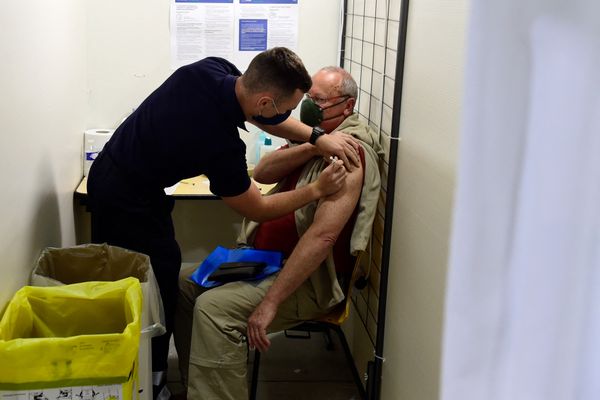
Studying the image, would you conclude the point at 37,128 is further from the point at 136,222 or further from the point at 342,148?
the point at 342,148

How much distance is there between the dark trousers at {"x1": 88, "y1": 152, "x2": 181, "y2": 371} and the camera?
2211 mm

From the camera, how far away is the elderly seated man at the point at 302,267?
220 centimetres

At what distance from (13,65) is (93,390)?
3.20 ft

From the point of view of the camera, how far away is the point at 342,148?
2223 millimetres

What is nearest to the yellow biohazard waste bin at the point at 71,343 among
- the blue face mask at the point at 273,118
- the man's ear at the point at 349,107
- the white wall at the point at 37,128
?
the white wall at the point at 37,128

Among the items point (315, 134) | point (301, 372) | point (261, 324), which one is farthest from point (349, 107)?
point (301, 372)

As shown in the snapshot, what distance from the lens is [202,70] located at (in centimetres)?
211

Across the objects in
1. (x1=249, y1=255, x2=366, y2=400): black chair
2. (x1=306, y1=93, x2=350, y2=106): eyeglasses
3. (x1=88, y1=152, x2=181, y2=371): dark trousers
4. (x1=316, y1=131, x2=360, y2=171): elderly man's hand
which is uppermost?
(x1=306, y1=93, x2=350, y2=106): eyeglasses

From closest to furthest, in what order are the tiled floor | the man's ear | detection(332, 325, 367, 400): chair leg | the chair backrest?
the chair backrest, the man's ear, detection(332, 325, 367, 400): chair leg, the tiled floor

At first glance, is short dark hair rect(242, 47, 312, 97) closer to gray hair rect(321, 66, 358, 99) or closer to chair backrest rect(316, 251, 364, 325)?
gray hair rect(321, 66, 358, 99)

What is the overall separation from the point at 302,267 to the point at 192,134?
22.3 inches

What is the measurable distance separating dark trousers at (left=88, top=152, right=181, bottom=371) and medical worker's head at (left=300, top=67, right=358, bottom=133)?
24.0 inches

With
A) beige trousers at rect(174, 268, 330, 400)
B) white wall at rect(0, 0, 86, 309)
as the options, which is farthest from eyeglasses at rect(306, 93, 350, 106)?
white wall at rect(0, 0, 86, 309)

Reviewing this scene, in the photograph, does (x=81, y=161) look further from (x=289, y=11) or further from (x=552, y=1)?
(x=552, y=1)
